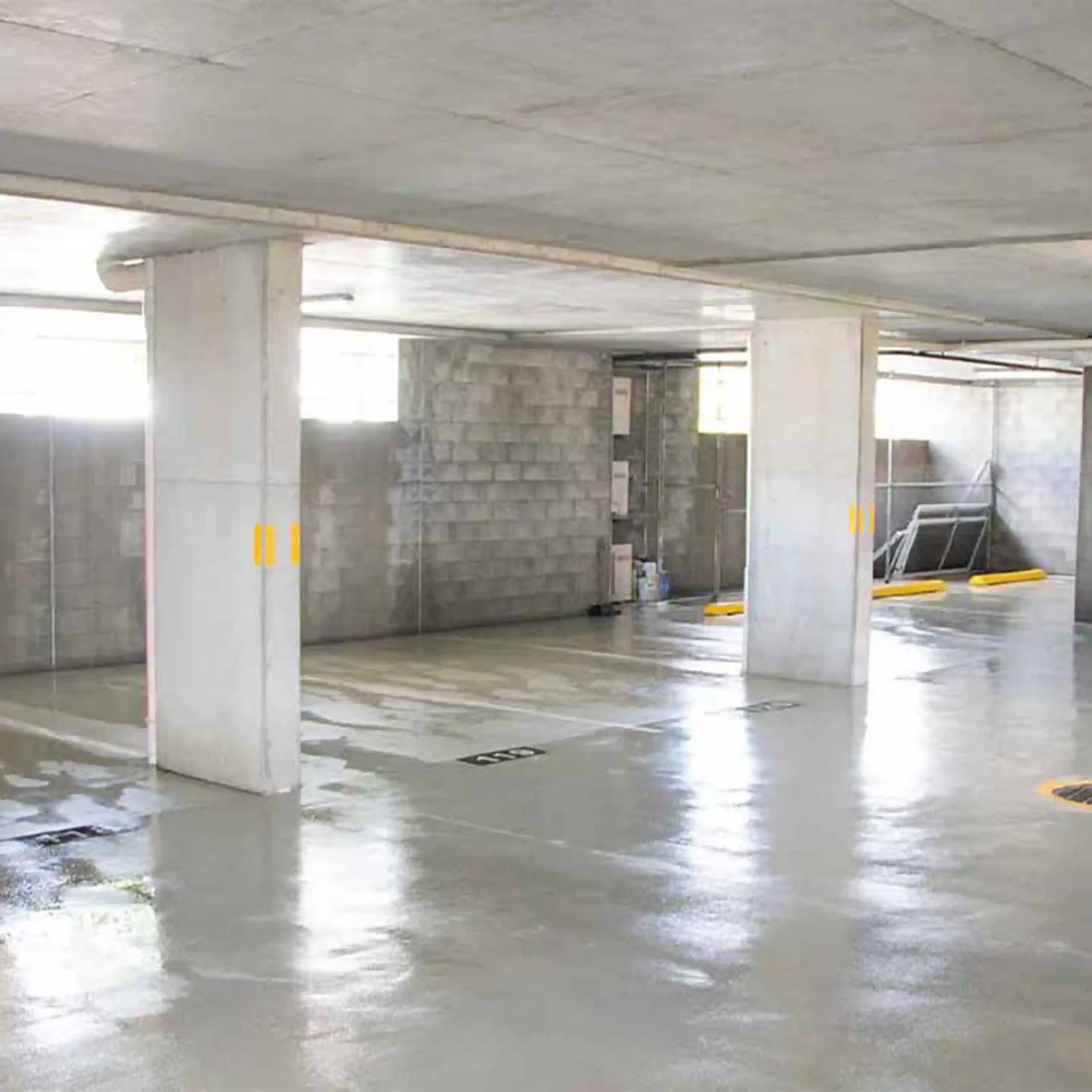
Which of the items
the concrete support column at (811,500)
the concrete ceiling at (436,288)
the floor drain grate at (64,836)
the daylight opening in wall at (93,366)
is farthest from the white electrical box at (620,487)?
the floor drain grate at (64,836)

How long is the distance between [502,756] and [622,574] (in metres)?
7.76

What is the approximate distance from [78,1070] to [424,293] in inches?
267

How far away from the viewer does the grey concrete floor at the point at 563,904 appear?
4.00 metres

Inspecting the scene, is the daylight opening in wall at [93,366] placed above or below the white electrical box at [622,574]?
above

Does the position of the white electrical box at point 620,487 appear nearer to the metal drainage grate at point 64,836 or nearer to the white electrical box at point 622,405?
the white electrical box at point 622,405

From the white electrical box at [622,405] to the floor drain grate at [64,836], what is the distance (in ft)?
31.6

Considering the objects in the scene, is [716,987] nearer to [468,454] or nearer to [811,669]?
[811,669]

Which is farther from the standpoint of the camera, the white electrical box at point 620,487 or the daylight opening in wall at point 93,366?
the white electrical box at point 620,487

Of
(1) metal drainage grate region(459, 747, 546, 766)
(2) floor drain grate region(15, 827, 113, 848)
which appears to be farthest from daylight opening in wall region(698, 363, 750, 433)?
(2) floor drain grate region(15, 827, 113, 848)

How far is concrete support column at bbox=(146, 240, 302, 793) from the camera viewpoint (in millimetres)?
7039

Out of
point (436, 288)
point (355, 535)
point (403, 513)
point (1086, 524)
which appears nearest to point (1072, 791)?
point (436, 288)

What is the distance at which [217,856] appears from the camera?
5930mm

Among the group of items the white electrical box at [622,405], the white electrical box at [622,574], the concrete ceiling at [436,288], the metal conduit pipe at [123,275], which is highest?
the concrete ceiling at [436,288]

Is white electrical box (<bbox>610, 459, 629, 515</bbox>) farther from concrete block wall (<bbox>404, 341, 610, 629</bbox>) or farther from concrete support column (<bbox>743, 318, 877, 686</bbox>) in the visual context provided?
concrete support column (<bbox>743, 318, 877, 686</bbox>)
